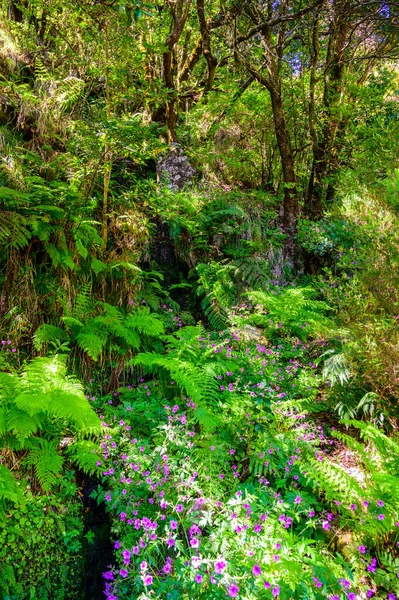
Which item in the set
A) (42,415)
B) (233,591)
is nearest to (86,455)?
(42,415)

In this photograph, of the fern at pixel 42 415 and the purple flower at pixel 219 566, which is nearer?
the purple flower at pixel 219 566

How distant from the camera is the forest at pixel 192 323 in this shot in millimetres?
2189

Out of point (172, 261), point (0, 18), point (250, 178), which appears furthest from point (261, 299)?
point (0, 18)

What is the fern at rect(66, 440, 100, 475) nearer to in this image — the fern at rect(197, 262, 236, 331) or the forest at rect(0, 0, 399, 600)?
the forest at rect(0, 0, 399, 600)

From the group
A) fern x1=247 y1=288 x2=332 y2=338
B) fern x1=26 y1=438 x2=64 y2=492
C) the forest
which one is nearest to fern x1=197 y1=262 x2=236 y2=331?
the forest

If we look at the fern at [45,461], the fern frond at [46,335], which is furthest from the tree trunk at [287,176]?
the fern at [45,461]

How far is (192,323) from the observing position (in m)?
4.51

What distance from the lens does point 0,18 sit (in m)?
4.61

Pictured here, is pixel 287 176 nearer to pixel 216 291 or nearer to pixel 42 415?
pixel 216 291

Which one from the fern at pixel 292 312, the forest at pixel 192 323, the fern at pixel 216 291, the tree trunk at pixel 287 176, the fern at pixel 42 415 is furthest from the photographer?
the tree trunk at pixel 287 176

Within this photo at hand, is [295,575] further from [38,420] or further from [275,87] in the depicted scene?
[275,87]

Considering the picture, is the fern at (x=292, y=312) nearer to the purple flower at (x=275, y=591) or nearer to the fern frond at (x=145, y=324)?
the fern frond at (x=145, y=324)

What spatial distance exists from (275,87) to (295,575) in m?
5.83

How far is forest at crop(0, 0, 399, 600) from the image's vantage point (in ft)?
7.18
